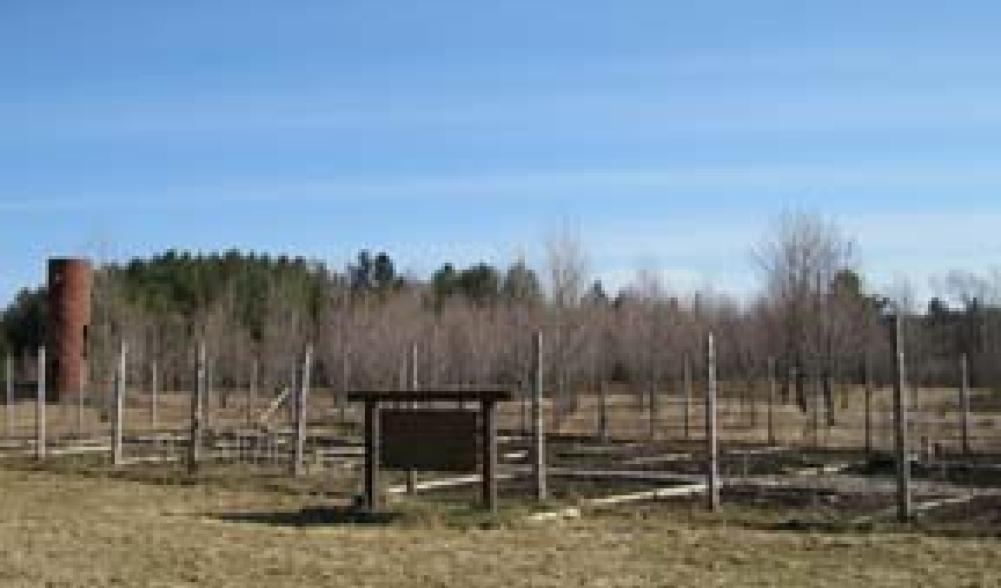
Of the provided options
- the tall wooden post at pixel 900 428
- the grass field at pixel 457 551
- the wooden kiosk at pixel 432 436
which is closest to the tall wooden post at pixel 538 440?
the wooden kiosk at pixel 432 436

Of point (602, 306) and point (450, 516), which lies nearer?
point (450, 516)

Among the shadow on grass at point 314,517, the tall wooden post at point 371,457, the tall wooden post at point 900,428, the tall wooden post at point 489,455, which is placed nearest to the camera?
the tall wooden post at point 900,428

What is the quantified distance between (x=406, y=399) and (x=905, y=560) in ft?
19.8

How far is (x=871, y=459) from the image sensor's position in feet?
75.6

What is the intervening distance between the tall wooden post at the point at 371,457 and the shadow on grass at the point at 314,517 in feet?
0.81

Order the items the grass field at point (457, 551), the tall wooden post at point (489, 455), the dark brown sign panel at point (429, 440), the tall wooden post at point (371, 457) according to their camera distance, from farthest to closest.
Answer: the tall wooden post at point (371, 457) < the dark brown sign panel at point (429, 440) < the tall wooden post at point (489, 455) < the grass field at point (457, 551)

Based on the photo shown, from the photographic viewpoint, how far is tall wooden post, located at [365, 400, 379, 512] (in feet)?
51.1

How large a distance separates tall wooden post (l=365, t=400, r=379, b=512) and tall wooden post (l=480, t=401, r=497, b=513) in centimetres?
124

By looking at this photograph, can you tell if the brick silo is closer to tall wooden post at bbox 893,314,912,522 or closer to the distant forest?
the distant forest

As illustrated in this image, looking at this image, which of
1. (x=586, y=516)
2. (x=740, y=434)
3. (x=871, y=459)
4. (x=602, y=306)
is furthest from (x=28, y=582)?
(x=602, y=306)

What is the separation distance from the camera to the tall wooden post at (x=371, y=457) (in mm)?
15570

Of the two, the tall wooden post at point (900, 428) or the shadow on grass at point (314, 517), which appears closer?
the tall wooden post at point (900, 428)

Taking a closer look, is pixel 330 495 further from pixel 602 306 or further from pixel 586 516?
pixel 602 306

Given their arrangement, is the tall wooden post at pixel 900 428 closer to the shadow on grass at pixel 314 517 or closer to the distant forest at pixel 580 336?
the shadow on grass at pixel 314 517
